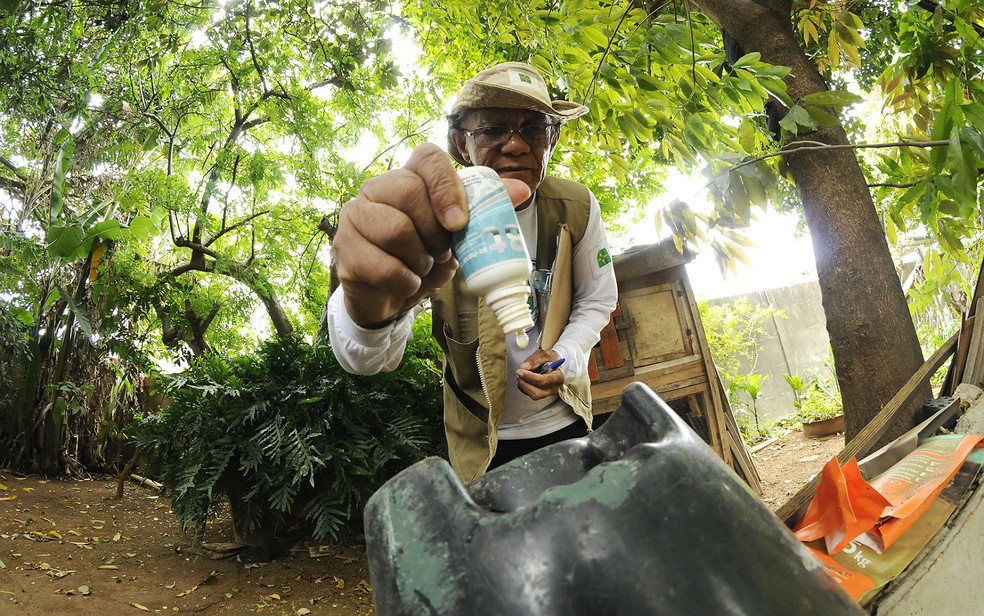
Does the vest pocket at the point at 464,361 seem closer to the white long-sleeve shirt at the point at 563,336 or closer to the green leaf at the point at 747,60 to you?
the white long-sleeve shirt at the point at 563,336

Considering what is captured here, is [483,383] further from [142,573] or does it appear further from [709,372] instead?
[709,372]

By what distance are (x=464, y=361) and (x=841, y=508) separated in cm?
122

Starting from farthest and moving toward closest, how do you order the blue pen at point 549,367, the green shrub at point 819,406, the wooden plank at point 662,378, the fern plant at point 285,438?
the green shrub at point 819,406 → the wooden plank at point 662,378 → the fern plant at point 285,438 → the blue pen at point 549,367

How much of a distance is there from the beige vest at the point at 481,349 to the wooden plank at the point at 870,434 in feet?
2.68

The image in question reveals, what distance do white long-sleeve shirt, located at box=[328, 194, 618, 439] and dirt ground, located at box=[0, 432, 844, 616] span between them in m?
2.28

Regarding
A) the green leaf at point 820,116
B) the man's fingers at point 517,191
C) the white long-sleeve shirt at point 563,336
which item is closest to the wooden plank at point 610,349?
the white long-sleeve shirt at point 563,336

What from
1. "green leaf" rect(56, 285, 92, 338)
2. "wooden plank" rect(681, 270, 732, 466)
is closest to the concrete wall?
"wooden plank" rect(681, 270, 732, 466)

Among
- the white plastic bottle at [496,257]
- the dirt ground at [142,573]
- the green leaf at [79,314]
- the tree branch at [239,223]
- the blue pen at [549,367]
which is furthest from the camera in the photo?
the tree branch at [239,223]

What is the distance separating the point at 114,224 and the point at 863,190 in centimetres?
568

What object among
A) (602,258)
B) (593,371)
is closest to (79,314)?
(593,371)

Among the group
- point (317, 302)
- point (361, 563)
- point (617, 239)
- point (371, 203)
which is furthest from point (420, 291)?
point (617, 239)

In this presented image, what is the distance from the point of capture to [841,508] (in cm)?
96

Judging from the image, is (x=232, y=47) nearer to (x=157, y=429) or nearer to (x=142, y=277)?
(x=142, y=277)

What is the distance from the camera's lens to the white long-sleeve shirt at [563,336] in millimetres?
1616
